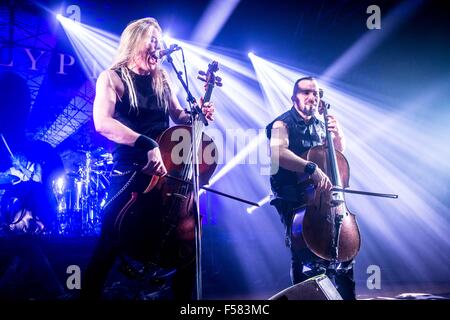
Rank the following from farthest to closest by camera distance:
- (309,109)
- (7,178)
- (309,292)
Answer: (7,178) < (309,109) < (309,292)

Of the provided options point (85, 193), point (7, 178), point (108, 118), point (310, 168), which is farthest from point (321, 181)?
point (85, 193)

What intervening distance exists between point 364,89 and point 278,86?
135 cm

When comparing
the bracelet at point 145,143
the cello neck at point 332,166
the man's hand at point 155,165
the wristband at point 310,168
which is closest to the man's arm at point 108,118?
the bracelet at point 145,143

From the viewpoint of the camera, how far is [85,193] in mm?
5391

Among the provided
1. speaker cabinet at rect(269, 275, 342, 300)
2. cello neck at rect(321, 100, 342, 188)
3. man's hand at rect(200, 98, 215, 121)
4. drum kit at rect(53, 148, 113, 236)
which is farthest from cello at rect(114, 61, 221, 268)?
drum kit at rect(53, 148, 113, 236)

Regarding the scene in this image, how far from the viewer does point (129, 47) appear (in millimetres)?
3029

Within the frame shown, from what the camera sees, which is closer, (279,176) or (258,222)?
(279,176)

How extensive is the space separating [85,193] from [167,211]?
3365 millimetres

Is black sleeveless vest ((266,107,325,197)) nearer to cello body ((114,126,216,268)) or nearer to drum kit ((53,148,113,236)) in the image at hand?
cello body ((114,126,216,268))

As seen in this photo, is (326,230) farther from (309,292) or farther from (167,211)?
(167,211)

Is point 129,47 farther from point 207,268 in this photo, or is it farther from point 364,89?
point 364,89

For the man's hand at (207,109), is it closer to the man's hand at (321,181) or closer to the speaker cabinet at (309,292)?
the man's hand at (321,181)
